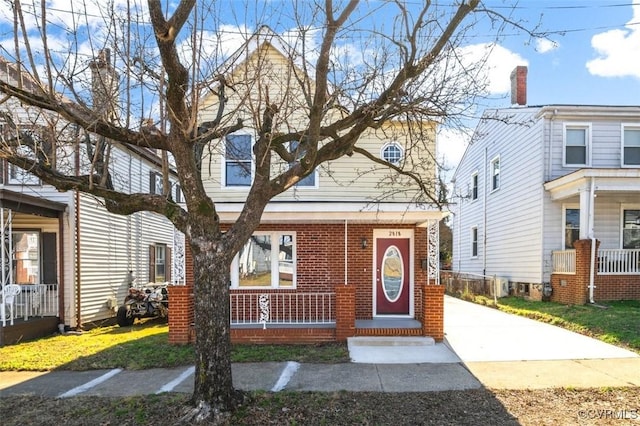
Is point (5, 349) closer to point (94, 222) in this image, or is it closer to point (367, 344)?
point (94, 222)

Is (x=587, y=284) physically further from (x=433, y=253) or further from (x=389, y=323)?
(x=389, y=323)

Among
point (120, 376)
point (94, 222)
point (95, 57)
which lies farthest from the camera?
point (94, 222)

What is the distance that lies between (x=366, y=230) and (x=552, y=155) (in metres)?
8.26

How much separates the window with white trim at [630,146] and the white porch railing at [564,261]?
13.6ft

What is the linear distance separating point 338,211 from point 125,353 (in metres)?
5.25

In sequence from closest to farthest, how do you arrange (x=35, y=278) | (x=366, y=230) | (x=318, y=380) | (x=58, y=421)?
(x=58, y=421)
(x=318, y=380)
(x=366, y=230)
(x=35, y=278)

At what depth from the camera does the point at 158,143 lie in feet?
17.8

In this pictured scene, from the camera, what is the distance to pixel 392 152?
11305 mm

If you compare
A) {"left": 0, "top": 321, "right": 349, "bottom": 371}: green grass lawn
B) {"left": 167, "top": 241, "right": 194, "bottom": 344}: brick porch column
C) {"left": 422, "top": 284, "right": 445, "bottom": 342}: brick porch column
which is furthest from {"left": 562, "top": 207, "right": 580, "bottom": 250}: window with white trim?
{"left": 167, "top": 241, "right": 194, "bottom": 344}: brick porch column

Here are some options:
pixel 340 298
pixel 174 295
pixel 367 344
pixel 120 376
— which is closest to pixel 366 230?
pixel 340 298

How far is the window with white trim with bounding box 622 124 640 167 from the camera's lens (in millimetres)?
14828

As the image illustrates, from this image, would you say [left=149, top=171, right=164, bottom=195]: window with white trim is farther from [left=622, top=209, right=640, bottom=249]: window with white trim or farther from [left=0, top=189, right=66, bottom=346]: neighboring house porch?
[left=622, top=209, right=640, bottom=249]: window with white trim

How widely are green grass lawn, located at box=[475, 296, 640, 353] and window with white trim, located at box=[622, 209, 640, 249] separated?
2.74m

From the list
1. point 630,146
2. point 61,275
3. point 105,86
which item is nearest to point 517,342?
point 105,86
